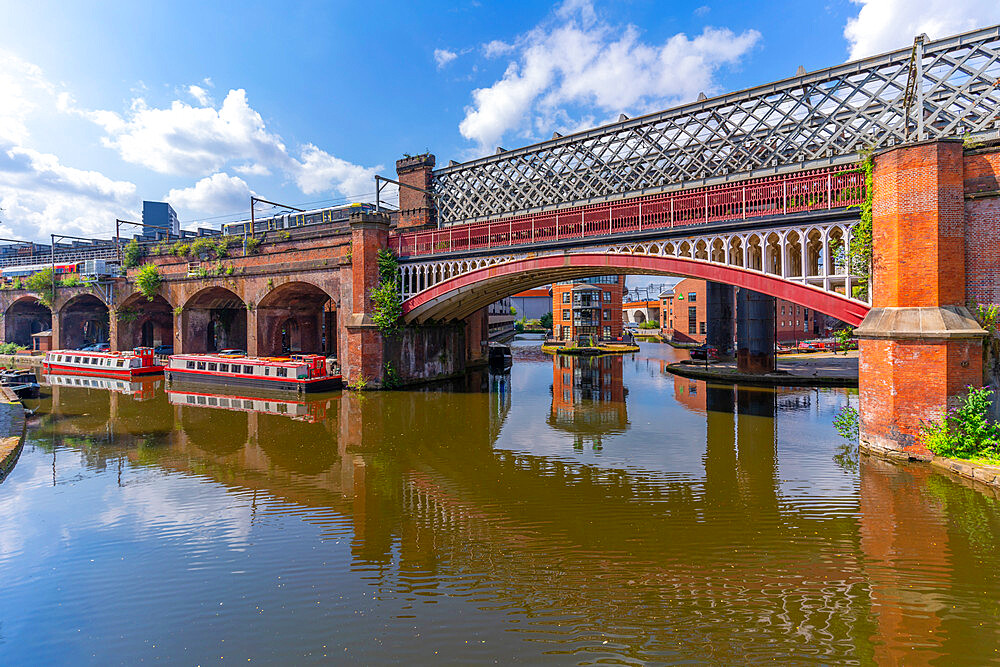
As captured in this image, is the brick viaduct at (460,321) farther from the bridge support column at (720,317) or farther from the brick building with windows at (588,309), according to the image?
the brick building with windows at (588,309)

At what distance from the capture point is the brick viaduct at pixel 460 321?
39.6ft

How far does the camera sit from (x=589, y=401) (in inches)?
933

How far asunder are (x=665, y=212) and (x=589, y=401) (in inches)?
375

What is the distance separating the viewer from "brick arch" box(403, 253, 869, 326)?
48.5ft

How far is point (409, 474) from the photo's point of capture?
12719mm

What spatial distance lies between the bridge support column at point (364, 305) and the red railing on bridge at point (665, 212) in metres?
1.28

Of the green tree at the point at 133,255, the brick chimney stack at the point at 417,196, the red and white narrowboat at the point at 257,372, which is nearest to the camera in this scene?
the red and white narrowboat at the point at 257,372

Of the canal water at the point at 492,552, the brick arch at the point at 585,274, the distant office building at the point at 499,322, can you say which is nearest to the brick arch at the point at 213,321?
the brick arch at the point at 585,274

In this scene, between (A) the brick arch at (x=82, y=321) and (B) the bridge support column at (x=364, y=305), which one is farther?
(A) the brick arch at (x=82, y=321)

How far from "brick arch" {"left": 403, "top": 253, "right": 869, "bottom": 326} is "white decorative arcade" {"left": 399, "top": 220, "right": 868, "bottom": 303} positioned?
22 centimetres

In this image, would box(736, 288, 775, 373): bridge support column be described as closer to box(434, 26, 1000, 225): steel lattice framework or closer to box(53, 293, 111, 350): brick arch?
box(434, 26, 1000, 225): steel lattice framework

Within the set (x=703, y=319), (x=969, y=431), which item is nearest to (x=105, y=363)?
(x=969, y=431)

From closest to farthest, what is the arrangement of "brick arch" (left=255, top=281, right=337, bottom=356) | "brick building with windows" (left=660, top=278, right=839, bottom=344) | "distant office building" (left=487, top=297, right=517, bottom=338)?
"brick arch" (left=255, top=281, right=337, bottom=356)
"brick building with windows" (left=660, top=278, right=839, bottom=344)
"distant office building" (left=487, top=297, right=517, bottom=338)

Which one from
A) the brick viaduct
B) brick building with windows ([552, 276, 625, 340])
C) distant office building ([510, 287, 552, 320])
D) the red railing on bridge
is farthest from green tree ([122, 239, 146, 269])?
distant office building ([510, 287, 552, 320])
